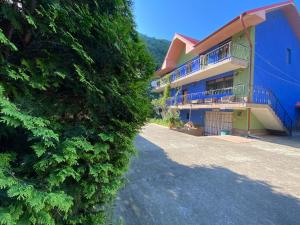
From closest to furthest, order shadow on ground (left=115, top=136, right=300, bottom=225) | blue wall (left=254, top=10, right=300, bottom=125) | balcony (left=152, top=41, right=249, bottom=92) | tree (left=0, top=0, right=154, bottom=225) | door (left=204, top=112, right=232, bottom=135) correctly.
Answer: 1. tree (left=0, top=0, right=154, bottom=225)
2. shadow on ground (left=115, top=136, right=300, bottom=225)
3. balcony (left=152, top=41, right=249, bottom=92)
4. blue wall (left=254, top=10, right=300, bottom=125)
5. door (left=204, top=112, right=232, bottom=135)

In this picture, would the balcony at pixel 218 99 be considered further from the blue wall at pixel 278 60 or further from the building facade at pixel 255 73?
the blue wall at pixel 278 60

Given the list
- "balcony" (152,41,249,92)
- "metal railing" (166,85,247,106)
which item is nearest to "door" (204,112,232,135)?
"metal railing" (166,85,247,106)

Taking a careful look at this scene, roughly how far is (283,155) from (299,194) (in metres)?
4.01

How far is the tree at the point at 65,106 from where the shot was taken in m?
1.64

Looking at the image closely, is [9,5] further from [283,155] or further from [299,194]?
A: [283,155]

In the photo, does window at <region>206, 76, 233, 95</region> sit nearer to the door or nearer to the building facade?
the building facade

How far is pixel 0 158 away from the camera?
64.9 inches

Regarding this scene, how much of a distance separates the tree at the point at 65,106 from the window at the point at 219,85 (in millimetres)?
12786

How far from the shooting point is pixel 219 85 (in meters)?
15.9

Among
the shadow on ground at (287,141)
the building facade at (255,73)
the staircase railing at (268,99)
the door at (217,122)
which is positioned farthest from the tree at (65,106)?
the door at (217,122)

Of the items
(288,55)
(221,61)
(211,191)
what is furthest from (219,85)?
(211,191)

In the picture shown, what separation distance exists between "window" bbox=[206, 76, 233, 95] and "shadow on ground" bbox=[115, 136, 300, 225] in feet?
33.2

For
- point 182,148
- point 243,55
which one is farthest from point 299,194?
point 243,55

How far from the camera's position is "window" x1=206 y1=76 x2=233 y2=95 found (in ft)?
47.9
